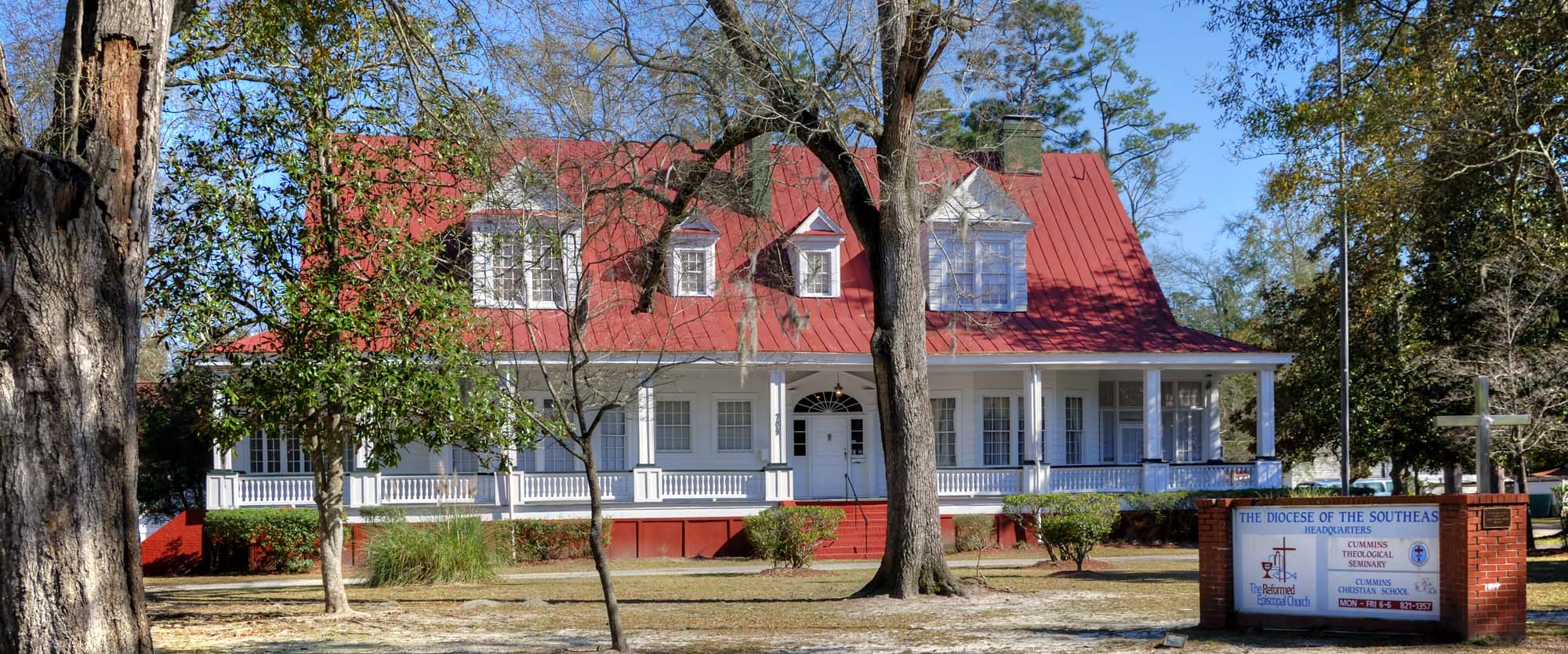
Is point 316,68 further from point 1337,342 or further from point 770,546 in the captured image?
point 1337,342

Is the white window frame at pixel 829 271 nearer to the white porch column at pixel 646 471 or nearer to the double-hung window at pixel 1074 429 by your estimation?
the white porch column at pixel 646 471

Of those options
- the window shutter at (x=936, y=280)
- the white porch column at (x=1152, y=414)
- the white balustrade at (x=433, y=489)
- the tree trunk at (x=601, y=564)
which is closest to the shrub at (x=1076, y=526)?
the white porch column at (x=1152, y=414)

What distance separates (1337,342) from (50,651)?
1019 inches

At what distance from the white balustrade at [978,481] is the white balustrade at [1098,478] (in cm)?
92

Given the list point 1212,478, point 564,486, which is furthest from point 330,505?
point 1212,478

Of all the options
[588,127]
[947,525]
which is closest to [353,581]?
[588,127]

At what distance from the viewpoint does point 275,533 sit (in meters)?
22.7

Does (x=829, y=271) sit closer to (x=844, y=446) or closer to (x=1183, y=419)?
(x=844, y=446)

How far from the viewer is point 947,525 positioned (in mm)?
25391

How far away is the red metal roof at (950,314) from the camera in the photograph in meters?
24.1

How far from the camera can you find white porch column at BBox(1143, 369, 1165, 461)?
2680cm

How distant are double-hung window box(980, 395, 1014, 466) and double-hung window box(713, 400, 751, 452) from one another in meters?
4.80

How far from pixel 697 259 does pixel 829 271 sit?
8.91ft

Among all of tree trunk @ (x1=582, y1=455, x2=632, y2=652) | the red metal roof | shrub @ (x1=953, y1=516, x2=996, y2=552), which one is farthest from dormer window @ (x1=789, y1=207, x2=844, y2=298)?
tree trunk @ (x1=582, y1=455, x2=632, y2=652)
